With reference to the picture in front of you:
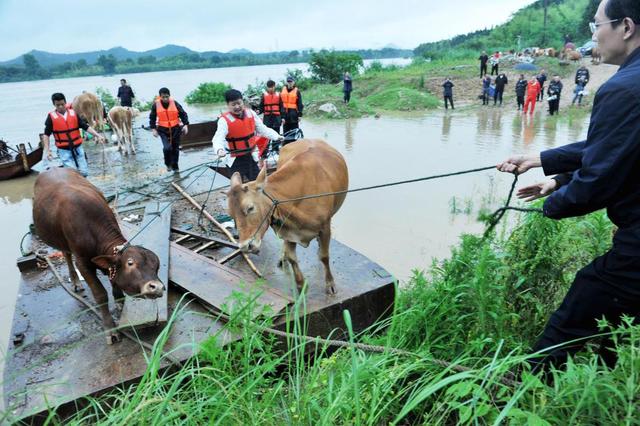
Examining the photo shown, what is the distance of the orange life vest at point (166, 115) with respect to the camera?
9250 millimetres

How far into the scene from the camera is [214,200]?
7602 millimetres

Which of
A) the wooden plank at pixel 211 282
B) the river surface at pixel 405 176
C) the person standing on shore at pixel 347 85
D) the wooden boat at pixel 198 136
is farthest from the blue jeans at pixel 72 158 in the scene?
the person standing on shore at pixel 347 85

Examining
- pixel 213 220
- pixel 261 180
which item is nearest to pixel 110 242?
pixel 261 180

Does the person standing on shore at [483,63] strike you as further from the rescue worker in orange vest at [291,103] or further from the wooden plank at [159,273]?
the wooden plank at [159,273]

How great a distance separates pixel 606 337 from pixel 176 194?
23.8ft

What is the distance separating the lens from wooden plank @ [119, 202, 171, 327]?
12.3 feet

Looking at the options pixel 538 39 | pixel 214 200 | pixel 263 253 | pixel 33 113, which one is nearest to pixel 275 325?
pixel 263 253

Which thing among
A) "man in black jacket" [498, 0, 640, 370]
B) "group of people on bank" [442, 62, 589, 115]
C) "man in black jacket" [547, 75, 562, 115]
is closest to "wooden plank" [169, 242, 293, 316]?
"man in black jacket" [498, 0, 640, 370]

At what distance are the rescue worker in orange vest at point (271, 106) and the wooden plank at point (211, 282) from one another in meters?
8.38

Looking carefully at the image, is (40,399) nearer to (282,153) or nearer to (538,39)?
(282,153)

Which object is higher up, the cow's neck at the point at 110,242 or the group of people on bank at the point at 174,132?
the group of people on bank at the point at 174,132

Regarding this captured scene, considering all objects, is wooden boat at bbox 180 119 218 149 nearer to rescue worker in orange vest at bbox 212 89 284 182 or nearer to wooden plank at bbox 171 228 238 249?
rescue worker in orange vest at bbox 212 89 284 182

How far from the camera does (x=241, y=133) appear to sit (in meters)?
6.93

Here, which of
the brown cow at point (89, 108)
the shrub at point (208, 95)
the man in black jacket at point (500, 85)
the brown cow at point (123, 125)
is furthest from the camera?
the shrub at point (208, 95)
